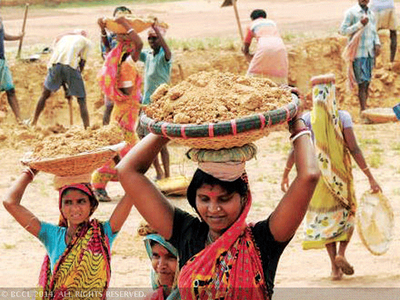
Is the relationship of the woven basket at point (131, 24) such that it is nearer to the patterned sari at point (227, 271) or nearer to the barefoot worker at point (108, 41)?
the barefoot worker at point (108, 41)

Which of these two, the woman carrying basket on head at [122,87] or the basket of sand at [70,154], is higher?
the basket of sand at [70,154]

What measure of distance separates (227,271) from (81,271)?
1.57m

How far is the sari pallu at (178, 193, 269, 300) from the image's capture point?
4.21m

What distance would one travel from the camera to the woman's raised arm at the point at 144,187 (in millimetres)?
4426

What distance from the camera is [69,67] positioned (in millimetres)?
14633

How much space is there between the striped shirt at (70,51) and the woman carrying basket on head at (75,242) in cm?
894

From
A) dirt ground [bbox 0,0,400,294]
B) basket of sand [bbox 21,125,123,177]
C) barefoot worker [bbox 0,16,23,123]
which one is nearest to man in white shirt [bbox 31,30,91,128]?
dirt ground [bbox 0,0,400,294]

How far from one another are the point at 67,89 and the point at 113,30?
3.78 meters

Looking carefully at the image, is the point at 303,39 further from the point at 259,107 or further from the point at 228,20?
the point at 259,107

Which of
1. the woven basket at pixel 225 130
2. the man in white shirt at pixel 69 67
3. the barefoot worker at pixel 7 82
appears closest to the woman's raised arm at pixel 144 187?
the woven basket at pixel 225 130

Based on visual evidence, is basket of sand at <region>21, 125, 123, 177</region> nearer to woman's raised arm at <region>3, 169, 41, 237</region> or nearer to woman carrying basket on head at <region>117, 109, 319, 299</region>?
woman's raised arm at <region>3, 169, 41, 237</region>

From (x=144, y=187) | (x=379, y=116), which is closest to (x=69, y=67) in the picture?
(x=379, y=116)

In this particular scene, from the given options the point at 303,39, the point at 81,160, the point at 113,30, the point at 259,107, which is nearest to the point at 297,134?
the point at 259,107

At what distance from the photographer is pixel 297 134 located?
14.3 ft
